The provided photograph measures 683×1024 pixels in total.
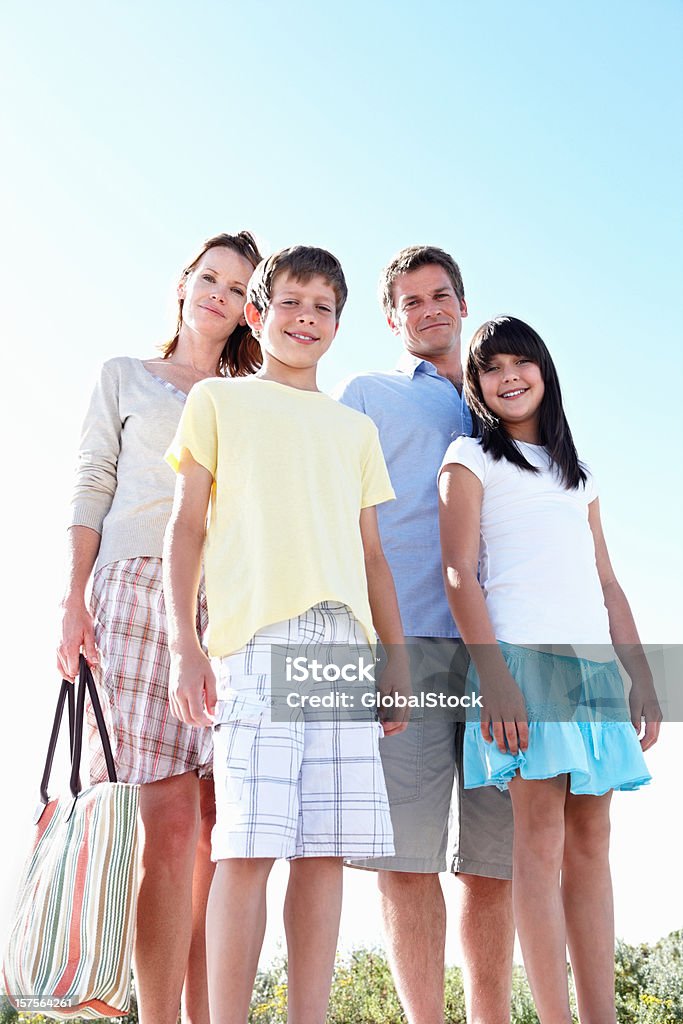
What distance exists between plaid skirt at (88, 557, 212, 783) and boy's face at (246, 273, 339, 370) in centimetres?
68

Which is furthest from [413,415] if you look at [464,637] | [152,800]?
[152,800]

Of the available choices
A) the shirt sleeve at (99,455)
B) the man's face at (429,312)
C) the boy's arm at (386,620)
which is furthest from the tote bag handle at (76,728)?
the man's face at (429,312)

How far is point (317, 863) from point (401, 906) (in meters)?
0.72

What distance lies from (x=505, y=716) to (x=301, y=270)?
1.25 m

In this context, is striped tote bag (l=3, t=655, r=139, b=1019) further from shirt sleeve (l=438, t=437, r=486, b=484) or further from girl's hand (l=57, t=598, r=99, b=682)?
shirt sleeve (l=438, t=437, r=486, b=484)

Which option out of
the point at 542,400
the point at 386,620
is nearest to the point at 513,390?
the point at 542,400

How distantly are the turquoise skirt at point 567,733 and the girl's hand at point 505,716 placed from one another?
3 cm

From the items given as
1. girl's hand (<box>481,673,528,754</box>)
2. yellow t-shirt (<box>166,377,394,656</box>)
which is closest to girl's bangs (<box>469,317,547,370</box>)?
yellow t-shirt (<box>166,377,394,656</box>)

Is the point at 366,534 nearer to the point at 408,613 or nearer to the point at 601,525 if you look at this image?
the point at 408,613

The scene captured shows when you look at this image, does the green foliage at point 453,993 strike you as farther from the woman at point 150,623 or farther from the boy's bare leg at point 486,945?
the woman at point 150,623

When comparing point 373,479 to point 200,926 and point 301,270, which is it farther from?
point 200,926

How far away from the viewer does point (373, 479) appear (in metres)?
2.38

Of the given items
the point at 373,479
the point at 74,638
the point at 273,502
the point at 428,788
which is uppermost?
the point at 373,479

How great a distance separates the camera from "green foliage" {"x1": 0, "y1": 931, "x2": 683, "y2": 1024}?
4613 millimetres
